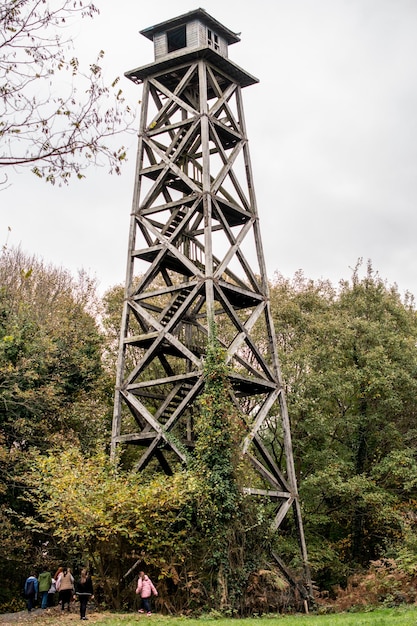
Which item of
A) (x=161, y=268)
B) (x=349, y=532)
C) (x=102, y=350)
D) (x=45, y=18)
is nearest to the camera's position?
(x=45, y=18)

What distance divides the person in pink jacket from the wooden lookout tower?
3.15 meters

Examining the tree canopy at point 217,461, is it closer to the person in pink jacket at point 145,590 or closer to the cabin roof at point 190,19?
the person in pink jacket at point 145,590

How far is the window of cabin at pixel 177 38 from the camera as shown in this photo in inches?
875

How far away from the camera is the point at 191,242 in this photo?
22219 millimetres

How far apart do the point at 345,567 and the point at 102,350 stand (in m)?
12.2

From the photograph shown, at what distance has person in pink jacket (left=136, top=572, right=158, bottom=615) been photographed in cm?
1631

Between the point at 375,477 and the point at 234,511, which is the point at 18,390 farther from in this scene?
the point at 375,477

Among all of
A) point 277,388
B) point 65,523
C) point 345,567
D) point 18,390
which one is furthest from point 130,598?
point 345,567

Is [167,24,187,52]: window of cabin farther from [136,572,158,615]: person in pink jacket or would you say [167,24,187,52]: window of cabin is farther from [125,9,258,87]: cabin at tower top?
[136,572,158,615]: person in pink jacket

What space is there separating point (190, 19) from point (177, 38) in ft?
3.66

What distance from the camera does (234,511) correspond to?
17.8 meters

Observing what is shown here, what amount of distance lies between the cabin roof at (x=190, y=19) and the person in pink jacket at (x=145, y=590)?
1434cm

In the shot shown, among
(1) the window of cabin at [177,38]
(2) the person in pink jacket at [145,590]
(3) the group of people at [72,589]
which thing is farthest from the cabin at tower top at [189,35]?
(3) the group of people at [72,589]

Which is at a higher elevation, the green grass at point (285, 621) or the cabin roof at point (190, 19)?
the cabin roof at point (190, 19)
